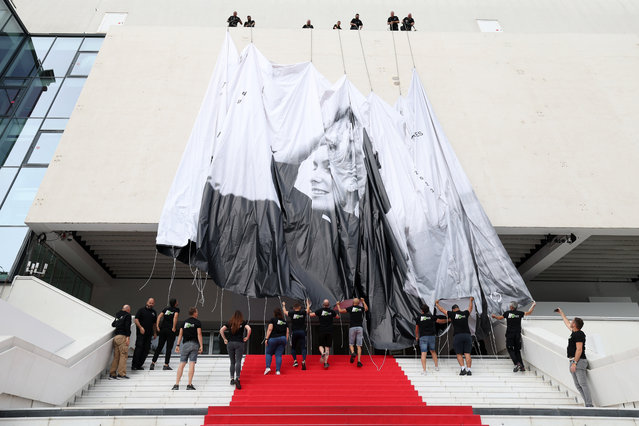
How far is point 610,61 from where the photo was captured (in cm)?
1670

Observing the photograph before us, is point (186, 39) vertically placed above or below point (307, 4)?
below

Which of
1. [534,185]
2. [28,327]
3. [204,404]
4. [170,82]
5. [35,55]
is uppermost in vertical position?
[35,55]

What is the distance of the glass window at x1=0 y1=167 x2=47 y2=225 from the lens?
13.1 meters

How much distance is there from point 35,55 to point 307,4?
11126 mm

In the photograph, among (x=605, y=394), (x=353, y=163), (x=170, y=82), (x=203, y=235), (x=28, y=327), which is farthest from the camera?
(x=170, y=82)

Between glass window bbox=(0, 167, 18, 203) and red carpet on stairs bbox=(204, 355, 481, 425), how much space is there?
342 inches

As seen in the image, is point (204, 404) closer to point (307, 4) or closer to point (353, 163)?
point (353, 163)

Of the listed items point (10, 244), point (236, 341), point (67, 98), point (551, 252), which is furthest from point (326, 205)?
point (67, 98)

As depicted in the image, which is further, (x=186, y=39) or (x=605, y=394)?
(x=186, y=39)

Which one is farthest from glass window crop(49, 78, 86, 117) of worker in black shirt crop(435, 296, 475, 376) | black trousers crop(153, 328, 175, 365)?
worker in black shirt crop(435, 296, 475, 376)

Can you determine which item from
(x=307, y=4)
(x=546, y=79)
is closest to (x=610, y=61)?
(x=546, y=79)

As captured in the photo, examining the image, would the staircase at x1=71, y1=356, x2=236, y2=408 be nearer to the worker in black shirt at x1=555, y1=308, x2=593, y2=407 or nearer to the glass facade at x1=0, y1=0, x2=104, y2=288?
the worker in black shirt at x1=555, y1=308, x2=593, y2=407

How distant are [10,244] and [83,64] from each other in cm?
720

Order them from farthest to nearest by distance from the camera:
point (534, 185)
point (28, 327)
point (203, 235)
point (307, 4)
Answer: point (307, 4)
point (534, 185)
point (203, 235)
point (28, 327)
